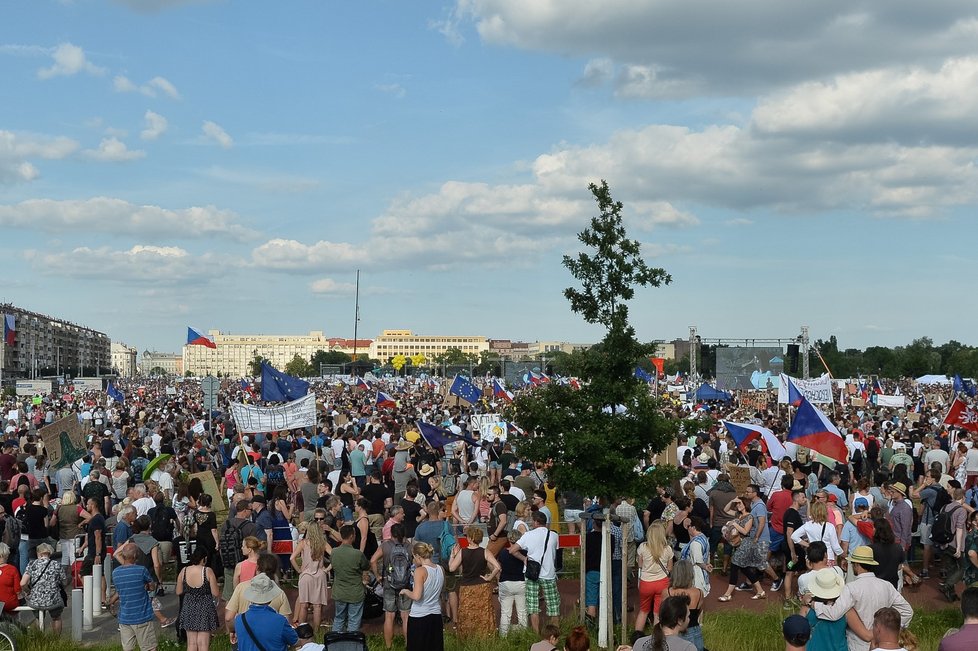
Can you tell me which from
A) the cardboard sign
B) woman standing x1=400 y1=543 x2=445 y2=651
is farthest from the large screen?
woman standing x1=400 y1=543 x2=445 y2=651

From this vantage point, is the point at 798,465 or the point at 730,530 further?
the point at 798,465

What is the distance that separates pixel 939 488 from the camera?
14062 mm

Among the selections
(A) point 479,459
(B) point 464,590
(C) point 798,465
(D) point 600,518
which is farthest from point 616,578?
(A) point 479,459

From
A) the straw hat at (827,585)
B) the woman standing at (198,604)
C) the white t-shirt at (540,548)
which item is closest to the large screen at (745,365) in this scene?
the white t-shirt at (540,548)

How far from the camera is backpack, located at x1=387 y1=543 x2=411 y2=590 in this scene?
10633 millimetres

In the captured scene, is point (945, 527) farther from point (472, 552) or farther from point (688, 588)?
point (472, 552)

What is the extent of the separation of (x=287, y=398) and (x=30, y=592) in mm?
16925

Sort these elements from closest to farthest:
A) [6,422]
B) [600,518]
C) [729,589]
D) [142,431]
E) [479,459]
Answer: [600,518] → [729,589] → [479,459] → [142,431] → [6,422]

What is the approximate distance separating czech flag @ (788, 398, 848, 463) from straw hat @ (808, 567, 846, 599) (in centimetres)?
809

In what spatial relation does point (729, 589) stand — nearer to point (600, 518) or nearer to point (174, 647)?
point (600, 518)

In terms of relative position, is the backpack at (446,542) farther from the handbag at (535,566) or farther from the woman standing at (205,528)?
the woman standing at (205,528)

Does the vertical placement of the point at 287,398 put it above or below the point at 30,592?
above

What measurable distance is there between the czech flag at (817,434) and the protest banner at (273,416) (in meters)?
10.5

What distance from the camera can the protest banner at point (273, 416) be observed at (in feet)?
68.1
